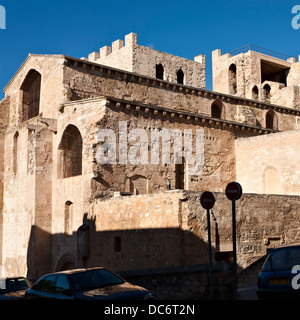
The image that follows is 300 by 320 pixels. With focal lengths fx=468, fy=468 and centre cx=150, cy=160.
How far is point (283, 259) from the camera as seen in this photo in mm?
8477

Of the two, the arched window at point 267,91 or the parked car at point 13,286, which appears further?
the arched window at point 267,91

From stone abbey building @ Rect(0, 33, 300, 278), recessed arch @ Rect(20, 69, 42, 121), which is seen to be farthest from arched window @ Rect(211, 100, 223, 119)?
recessed arch @ Rect(20, 69, 42, 121)

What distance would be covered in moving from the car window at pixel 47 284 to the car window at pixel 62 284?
17 centimetres

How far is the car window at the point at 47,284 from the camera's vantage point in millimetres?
9375

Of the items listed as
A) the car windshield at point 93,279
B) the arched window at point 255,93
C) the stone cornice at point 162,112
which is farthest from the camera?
the arched window at point 255,93

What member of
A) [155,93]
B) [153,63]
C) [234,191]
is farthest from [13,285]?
[153,63]

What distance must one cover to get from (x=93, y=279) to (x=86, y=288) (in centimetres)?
36

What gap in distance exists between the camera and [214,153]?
23.6 meters

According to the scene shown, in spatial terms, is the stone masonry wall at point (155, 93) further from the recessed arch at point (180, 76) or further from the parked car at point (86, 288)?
the parked car at point (86, 288)

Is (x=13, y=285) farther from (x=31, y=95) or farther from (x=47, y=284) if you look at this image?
(x=31, y=95)

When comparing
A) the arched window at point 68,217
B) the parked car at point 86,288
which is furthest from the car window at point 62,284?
the arched window at point 68,217

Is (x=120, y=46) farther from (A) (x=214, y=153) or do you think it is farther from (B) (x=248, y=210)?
(B) (x=248, y=210)
